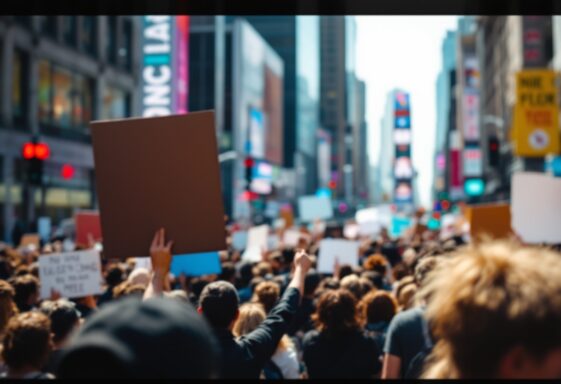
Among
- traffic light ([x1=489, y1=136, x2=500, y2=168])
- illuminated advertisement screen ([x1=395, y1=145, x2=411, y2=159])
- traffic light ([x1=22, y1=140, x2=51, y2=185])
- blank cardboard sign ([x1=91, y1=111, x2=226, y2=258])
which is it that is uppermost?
illuminated advertisement screen ([x1=395, y1=145, x2=411, y2=159])

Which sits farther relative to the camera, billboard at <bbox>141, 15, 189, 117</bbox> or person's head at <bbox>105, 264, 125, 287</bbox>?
billboard at <bbox>141, 15, 189, 117</bbox>

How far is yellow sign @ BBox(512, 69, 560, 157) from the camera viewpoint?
22.9 metres

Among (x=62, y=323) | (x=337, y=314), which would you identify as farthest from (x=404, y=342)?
(x=62, y=323)

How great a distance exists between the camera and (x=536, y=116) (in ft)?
75.5

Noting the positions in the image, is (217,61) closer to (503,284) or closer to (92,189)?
(92,189)

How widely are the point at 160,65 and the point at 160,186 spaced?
119 ft

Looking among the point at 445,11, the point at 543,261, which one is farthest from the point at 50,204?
the point at 543,261

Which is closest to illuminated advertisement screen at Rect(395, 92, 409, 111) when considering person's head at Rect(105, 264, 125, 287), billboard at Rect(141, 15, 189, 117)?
billboard at Rect(141, 15, 189, 117)

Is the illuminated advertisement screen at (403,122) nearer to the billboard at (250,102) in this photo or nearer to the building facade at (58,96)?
the billboard at (250,102)

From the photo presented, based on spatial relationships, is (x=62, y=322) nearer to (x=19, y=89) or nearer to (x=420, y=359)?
(x=420, y=359)

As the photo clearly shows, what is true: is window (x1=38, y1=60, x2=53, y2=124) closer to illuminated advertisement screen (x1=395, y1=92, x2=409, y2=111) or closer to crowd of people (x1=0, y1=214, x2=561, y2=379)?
crowd of people (x1=0, y1=214, x2=561, y2=379)

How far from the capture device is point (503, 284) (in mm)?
1992

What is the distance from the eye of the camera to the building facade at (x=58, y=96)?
33719 mm

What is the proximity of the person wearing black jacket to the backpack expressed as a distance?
97 centimetres
